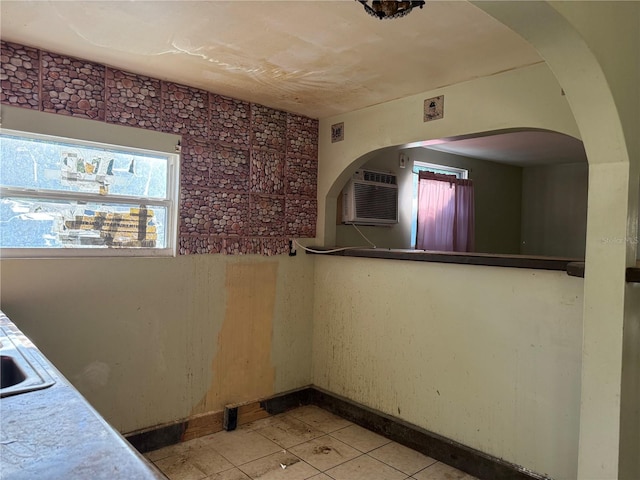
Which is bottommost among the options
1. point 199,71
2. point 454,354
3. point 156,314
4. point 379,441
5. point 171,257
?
point 379,441

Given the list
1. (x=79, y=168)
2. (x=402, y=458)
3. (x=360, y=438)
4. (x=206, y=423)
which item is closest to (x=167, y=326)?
(x=206, y=423)

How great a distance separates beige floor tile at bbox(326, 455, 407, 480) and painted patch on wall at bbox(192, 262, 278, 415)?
3.08 feet

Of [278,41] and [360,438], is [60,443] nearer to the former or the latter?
[278,41]

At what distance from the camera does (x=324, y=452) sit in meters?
2.77

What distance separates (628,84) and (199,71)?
84.0 inches

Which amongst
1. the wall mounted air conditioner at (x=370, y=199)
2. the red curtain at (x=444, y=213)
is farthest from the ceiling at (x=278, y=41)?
the red curtain at (x=444, y=213)

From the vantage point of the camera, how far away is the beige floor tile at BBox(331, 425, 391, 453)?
2.87 meters

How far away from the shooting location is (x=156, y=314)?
279 centimetres

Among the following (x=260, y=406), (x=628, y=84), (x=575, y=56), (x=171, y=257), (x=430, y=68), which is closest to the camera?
(x=575, y=56)

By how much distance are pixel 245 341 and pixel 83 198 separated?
146cm

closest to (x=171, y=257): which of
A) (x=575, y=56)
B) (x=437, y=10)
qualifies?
(x=437, y=10)

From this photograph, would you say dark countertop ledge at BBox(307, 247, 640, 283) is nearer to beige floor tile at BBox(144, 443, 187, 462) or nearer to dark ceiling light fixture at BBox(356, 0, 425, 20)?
dark ceiling light fixture at BBox(356, 0, 425, 20)

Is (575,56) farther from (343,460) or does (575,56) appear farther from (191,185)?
(343,460)

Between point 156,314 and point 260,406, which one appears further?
point 260,406
